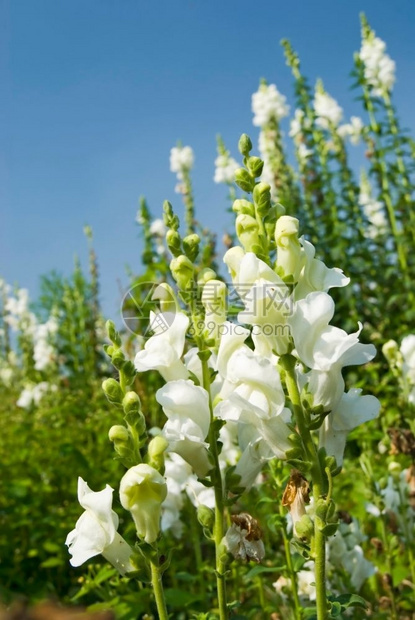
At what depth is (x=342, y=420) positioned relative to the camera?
4.71ft

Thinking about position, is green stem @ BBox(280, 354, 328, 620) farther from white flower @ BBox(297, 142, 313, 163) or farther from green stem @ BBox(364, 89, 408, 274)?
white flower @ BBox(297, 142, 313, 163)

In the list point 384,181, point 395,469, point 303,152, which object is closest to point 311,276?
point 395,469

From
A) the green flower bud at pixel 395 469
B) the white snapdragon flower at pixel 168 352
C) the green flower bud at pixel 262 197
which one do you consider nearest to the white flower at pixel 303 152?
the green flower bud at pixel 395 469

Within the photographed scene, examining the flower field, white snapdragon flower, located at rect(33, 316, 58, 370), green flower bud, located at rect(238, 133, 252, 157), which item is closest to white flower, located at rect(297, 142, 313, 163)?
the flower field

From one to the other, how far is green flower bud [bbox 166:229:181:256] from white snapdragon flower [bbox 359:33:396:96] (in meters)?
6.64

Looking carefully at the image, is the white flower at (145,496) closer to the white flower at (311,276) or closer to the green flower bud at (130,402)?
the green flower bud at (130,402)

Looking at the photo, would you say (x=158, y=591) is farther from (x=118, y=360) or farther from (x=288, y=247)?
Answer: (x=288, y=247)

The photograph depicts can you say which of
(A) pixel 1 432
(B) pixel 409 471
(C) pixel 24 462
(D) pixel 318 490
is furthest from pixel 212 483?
(A) pixel 1 432

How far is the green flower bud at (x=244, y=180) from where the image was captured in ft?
5.19

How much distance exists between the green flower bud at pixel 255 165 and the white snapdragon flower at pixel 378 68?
21.5ft

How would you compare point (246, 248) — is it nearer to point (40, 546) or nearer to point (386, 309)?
point (40, 546)

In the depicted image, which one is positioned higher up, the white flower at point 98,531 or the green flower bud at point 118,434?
the green flower bud at point 118,434

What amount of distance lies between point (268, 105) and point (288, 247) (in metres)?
8.06

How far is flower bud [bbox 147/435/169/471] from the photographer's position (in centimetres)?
135
